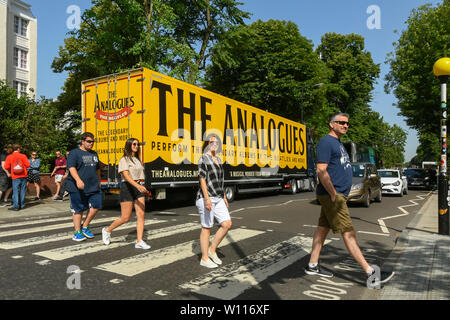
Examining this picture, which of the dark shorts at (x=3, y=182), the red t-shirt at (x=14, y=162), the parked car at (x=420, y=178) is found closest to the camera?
the red t-shirt at (x=14, y=162)

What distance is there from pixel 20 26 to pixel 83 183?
31.2 m

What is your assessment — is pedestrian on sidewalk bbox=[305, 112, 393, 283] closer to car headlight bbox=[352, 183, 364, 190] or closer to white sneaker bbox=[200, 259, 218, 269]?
white sneaker bbox=[200, 259, 218, 269]

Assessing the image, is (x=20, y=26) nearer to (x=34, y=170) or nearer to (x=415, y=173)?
(x=34, y=170)

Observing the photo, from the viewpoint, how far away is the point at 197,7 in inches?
848

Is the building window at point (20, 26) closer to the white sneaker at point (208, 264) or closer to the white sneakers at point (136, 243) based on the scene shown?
the white sneakers at point (136, 243)

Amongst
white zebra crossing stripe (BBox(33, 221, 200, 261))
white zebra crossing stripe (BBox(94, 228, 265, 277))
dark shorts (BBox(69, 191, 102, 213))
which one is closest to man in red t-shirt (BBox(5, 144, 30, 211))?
dark shorts (BBox(69, 191, 102, 213))

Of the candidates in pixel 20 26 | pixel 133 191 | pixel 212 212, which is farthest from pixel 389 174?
pixel 20 26

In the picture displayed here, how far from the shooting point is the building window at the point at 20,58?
29.7 meters

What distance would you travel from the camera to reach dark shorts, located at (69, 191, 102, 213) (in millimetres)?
5852

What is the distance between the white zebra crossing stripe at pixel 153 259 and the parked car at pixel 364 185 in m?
7.19

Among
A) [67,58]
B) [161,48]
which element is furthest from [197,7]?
[67,58]

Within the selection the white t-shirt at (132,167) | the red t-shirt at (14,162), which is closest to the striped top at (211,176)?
the white t-shirt at (132,167)
